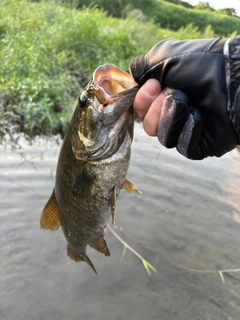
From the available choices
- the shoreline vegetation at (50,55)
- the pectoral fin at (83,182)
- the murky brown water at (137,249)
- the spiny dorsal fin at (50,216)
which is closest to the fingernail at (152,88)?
the pectoral fin at (83,182)

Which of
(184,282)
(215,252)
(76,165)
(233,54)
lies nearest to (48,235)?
(184,282)

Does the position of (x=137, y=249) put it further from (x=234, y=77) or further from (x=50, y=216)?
(x=234, y=77)

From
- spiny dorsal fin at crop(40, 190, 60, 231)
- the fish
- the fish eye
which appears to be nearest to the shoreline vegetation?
spiny dorsal fin at crop(40, 190, 60, 231)

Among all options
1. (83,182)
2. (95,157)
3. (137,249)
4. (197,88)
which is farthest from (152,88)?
(137,249)

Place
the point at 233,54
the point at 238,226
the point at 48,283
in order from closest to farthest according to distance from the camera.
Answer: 1. the point at 233,54
2. the point at 48,283
3. the point at 238,226

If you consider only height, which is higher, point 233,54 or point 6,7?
point 233,54

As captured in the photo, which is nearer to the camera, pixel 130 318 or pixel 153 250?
pixel 130 318

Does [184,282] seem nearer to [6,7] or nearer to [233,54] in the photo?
[233,54]

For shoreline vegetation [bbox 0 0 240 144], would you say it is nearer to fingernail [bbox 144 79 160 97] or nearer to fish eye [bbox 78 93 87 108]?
fish eye [bbox 78 93 87 108]
